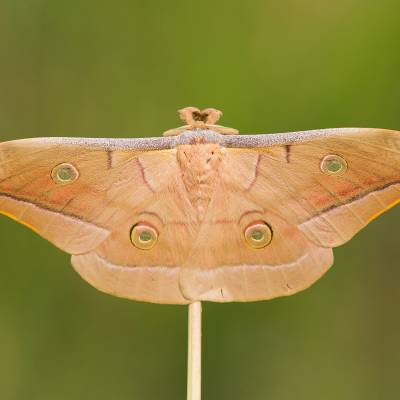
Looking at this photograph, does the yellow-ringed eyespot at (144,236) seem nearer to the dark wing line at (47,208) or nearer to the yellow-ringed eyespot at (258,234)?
the dark wing line at (47,208)

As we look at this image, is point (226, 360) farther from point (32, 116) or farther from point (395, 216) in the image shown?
point (32, 116)

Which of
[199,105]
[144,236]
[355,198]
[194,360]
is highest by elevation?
[199,105]

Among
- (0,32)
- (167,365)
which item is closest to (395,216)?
(167,365)

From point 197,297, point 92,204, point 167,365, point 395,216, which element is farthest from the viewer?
point 395,216

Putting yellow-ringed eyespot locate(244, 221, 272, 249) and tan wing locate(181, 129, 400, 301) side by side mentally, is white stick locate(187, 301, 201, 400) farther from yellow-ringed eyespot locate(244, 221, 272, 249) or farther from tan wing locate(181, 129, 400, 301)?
yellow-ringed eyespot locate(244, 221, 272, 249)

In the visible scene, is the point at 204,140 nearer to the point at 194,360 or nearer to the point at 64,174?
the point at 64,174

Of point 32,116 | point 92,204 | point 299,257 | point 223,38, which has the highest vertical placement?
point 223,38

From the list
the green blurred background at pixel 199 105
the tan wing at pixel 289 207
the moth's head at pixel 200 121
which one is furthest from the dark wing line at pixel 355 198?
the green blurred background at pixel 199 105

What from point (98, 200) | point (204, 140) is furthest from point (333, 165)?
point (98, 200)
